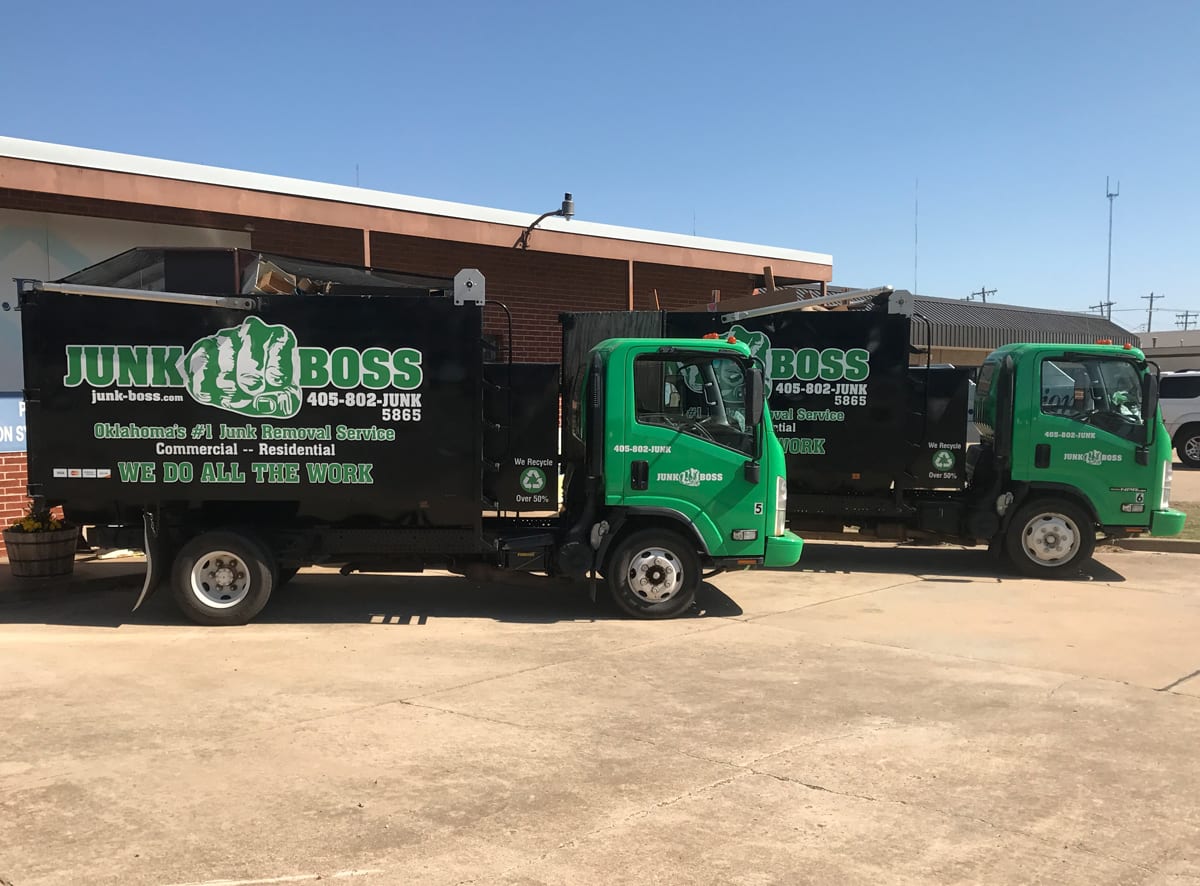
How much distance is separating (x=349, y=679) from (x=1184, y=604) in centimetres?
769

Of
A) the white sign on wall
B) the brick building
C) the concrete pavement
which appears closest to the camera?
the concrete pavement

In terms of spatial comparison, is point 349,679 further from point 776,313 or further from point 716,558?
point 776,313

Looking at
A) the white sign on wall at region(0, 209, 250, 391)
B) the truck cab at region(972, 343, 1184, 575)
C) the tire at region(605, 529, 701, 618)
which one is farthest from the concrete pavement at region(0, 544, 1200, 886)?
the white sign on wall at region(0, 209, 250, 391)

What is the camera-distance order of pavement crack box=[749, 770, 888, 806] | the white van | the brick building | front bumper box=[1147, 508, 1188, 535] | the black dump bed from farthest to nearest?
the white van
the brick building
front bumper box=[1147, 508, 1188, 535]
the black dump bed
pavement crack box=[749, 770, 888, 806]

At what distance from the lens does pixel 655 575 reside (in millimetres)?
8125

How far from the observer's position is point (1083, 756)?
5.09 meters

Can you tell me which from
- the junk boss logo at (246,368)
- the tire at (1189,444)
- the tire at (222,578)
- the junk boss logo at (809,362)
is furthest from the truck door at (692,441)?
the tire at (1189,444)

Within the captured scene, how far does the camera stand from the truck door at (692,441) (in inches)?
313

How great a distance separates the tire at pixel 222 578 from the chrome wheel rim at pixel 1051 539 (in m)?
7.66

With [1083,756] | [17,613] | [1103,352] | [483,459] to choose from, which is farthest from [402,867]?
[1103,352]

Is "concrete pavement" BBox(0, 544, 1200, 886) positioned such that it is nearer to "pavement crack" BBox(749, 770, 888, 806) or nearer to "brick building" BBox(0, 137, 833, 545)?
"pavement crack" BBox(749, 770, 888, 806)

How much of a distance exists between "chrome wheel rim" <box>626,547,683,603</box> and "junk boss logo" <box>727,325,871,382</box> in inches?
116

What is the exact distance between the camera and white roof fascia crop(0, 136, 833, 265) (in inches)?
436

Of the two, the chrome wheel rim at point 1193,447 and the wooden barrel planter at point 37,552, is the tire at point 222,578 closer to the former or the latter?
the wooden barrel planter at point 37,552
